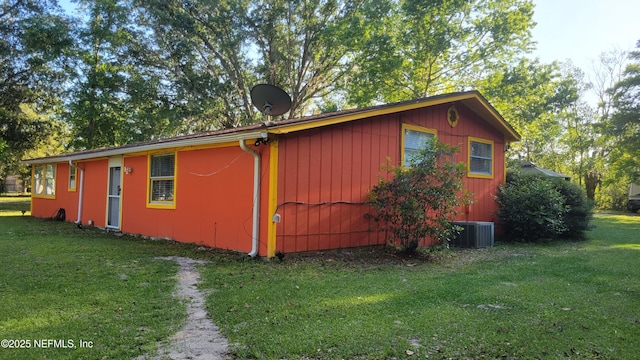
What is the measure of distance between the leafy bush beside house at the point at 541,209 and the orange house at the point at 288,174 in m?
0.47

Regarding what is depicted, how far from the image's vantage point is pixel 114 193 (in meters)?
10.7

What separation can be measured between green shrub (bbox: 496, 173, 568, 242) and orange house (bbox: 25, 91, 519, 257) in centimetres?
41

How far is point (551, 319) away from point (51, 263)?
21.6 feet

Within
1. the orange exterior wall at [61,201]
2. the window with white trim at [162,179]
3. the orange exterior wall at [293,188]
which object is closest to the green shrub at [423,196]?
the orange exterior wall at [293,188]

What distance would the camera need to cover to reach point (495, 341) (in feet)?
10.7

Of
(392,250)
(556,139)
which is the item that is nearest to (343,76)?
(392,250)

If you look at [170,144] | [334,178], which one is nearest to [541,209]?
[334,178]

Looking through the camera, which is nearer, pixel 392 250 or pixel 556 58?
pixel 392 250

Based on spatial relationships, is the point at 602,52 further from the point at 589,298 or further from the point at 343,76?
the point at 589,298

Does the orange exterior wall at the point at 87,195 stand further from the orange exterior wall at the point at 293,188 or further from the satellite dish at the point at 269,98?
the satellite dish at the point at 269,98

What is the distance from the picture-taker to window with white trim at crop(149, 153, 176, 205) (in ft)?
28.9

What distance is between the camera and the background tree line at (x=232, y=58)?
1770 cm

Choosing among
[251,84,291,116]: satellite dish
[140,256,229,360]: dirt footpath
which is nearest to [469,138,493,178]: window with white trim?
[251,84,291,116]: satellite dish

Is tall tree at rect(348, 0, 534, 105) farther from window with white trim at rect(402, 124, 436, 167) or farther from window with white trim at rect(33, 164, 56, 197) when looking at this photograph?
window with white trim at rect(33, 164, 56, 197)
